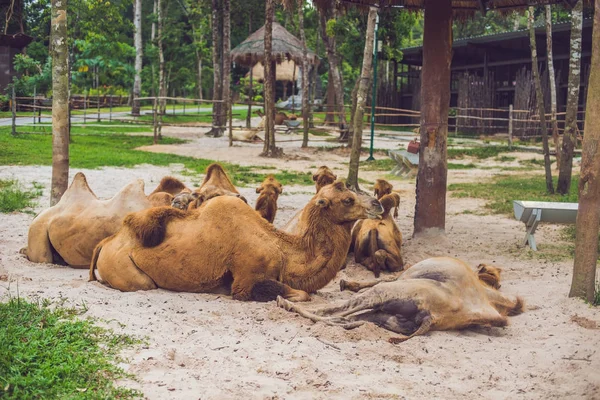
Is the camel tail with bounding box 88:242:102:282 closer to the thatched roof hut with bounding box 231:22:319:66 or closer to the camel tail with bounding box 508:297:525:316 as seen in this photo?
the camel tail with bounding box 508:297:525:316

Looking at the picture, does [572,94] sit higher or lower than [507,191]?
higher

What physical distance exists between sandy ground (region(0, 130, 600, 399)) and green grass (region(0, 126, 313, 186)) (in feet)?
30.4

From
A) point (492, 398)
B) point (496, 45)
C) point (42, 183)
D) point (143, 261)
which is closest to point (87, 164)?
point (42, 183)

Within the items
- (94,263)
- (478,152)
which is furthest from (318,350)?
(478,152)

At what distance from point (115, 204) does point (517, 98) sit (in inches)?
928

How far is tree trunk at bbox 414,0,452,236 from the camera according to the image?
10289mm

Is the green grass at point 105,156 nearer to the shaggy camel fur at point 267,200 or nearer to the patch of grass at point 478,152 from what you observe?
the shaggy camel fur at point 267,200

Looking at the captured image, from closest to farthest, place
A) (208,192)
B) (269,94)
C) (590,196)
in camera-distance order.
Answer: (590,196) < (208,192) < (269,94)

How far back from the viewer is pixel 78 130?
27469 millimetres

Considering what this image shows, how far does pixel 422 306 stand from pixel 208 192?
125 inches

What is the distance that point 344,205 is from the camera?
21.6 feet

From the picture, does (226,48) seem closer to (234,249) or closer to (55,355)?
(234,249)

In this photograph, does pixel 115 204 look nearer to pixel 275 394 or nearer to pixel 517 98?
pixel 275 394

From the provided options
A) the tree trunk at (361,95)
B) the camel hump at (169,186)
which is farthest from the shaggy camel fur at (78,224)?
the tree trunk at (361,95)
